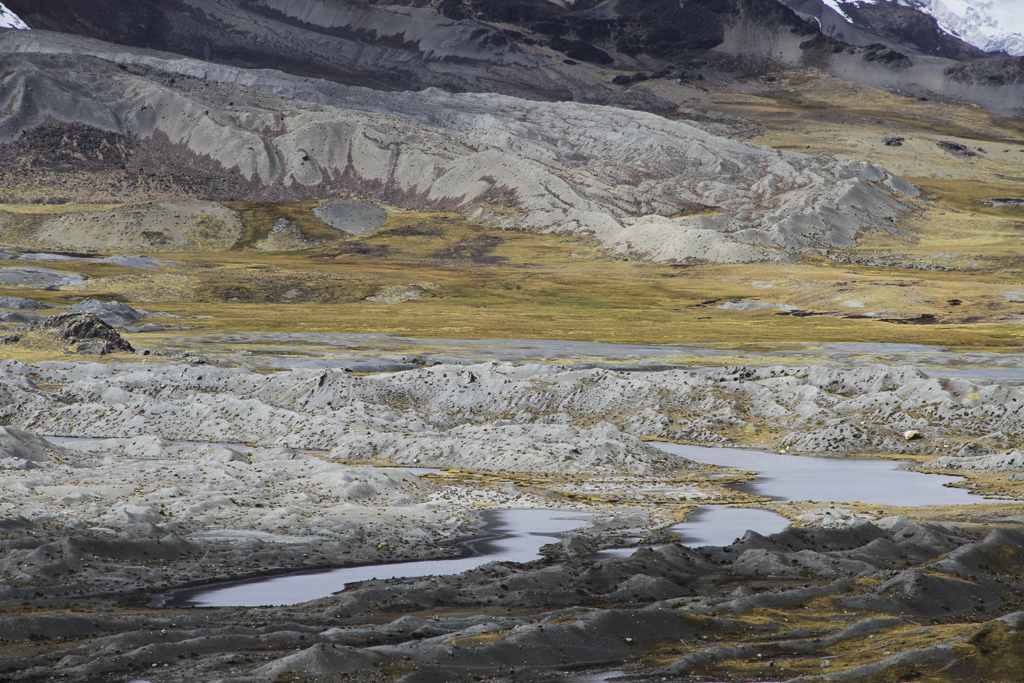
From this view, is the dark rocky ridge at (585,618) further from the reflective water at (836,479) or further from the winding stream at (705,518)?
the reflective water at (836,479)

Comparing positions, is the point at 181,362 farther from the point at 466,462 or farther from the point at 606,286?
the point at 606,286

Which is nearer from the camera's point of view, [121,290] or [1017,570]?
[1017,570]

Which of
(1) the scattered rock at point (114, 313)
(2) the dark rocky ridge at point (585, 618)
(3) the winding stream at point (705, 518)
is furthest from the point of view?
(1) the scattered rock at point (114, 313)

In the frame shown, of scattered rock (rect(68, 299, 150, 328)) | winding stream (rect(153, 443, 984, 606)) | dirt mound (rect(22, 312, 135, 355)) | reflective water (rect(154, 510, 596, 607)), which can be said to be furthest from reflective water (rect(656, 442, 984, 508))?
scattered rock (rect(68, 299, 150, 328))

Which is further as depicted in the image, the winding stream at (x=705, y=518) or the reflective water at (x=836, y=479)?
the reflective water at (x=836, y=479)

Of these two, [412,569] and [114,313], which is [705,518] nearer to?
[412,569]

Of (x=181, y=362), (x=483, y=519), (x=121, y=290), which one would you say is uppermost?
(x=483, y=519)

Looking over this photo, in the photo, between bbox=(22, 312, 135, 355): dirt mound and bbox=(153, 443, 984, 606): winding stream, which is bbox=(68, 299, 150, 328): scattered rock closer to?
bbox=(22, 312, 135, 355): dirt mound

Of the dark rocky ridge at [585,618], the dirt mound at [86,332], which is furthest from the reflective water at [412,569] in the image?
the dirt mound at [86,332]

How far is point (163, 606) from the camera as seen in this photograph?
78.5 ft

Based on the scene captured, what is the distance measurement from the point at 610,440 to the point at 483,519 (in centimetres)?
1349

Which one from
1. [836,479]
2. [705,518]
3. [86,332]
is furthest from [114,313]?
[836,479]

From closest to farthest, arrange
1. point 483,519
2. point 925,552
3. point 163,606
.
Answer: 1. point 163,606
2. point 925,552
3. point 483,519

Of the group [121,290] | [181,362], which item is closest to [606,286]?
[121,290]
